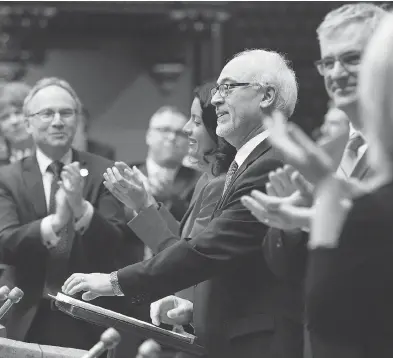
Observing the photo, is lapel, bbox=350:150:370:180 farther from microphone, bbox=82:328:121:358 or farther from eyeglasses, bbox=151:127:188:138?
eyeglasses, bbox=151:127:188:138

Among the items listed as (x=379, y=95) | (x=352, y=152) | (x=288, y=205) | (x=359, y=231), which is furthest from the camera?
(x=352, y=152)

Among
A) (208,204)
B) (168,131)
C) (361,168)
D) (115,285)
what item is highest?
(168,131)

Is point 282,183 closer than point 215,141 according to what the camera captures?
Yes

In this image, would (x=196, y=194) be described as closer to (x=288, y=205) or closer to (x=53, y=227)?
(x=53, y=227)

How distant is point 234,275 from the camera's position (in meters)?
3.04

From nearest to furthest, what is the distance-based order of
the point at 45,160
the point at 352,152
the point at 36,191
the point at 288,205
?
1. the point at 288,205
2. the point at 352,152
3. the point at 36,191
4. the point at 45,160

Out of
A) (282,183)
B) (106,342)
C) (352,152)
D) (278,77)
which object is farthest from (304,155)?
(278,77)

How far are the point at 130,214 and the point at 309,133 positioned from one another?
2.19 meters

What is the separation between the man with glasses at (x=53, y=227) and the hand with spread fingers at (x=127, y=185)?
0.38 meters

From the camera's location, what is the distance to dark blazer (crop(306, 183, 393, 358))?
1828 mm

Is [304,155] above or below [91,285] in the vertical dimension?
above

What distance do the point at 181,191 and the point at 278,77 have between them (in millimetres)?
1950

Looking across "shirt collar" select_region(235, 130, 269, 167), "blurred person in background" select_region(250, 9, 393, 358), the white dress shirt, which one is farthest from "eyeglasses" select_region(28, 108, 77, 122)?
"blurred person in background" select_region(250, 9, 393, 358)

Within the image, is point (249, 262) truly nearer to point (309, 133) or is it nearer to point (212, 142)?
point (212, 142)
